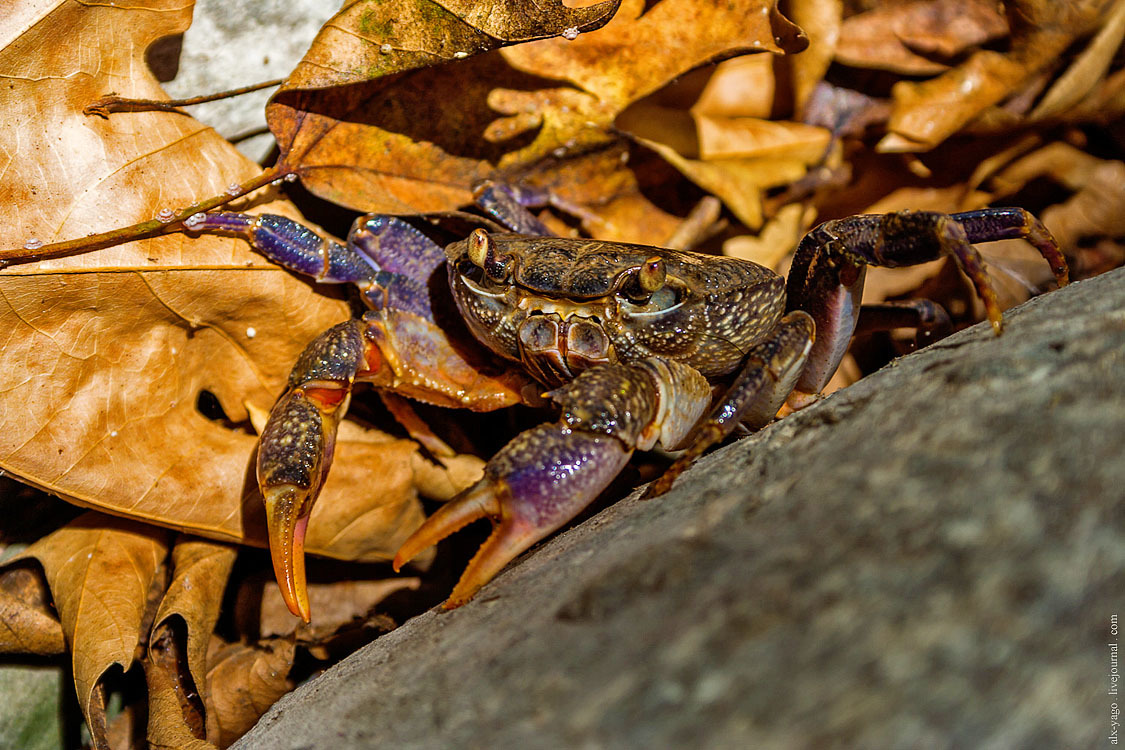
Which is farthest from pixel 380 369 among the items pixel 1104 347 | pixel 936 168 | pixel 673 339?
pixel 936 168

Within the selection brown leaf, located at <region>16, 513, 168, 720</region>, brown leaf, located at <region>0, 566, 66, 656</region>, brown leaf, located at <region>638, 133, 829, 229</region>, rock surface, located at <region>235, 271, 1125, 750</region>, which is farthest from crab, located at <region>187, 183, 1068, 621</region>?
brown leaf, located at <region>0, 566, 66, 656</region>

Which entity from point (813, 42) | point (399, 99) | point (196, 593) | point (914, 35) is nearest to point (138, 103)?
point (399, 99)

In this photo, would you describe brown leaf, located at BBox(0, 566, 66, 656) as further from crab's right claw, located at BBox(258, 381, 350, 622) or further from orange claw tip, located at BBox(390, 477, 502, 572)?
orange claw tip, located at BBox(390, 477, 502, 572)

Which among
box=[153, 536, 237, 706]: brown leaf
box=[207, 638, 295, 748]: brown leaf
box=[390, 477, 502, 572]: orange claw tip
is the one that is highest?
box=[390, 477, 502, 572]: orange claw tip

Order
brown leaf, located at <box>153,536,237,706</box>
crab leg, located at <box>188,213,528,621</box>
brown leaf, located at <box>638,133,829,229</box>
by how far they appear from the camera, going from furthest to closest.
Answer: brown leaf, located at <box>638,133,829,229</box>, brown leaf, located at <box>153,536,237,706</box>, crab leg, located at <box>188,213,528,621</box>

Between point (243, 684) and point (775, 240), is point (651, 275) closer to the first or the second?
point (775, 240)

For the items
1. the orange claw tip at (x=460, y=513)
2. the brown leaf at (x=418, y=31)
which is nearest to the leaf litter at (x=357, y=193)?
the brown leaf at (x=418, y=31)
